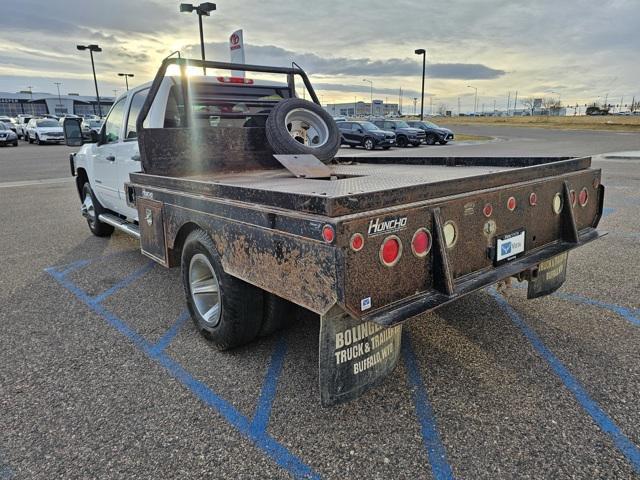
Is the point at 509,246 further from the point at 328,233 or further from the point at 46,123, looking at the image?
the point at 46,123

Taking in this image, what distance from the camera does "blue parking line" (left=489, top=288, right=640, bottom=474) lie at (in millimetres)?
2305

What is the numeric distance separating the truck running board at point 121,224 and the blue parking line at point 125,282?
47 cm

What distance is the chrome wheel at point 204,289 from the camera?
3252 millimetres

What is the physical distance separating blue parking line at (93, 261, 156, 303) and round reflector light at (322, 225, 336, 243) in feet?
10.7

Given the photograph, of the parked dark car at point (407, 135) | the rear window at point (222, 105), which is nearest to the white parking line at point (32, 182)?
the rear window at point (222, 105)

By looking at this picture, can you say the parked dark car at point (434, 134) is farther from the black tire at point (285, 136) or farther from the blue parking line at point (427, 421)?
→ the blue parking line at point (427, 421)

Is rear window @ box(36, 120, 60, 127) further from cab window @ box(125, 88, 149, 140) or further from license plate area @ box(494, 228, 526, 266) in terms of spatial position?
license plate area @ box(494, 228, 526, 266)

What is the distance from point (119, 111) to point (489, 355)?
16.6ft

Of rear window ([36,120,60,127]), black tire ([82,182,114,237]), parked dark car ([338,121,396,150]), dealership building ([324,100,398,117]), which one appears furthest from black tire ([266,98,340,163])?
dealership building ([324,100,398,117])

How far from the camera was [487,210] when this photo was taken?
2.76 m

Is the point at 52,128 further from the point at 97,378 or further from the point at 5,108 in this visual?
the point at 5,108

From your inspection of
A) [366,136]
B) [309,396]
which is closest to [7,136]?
[366,136]

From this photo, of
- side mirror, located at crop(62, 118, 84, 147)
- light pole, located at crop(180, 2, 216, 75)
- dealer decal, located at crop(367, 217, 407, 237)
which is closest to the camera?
dealer decal, located at crop(367, 217, 407, 237)

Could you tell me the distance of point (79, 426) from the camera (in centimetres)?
260
